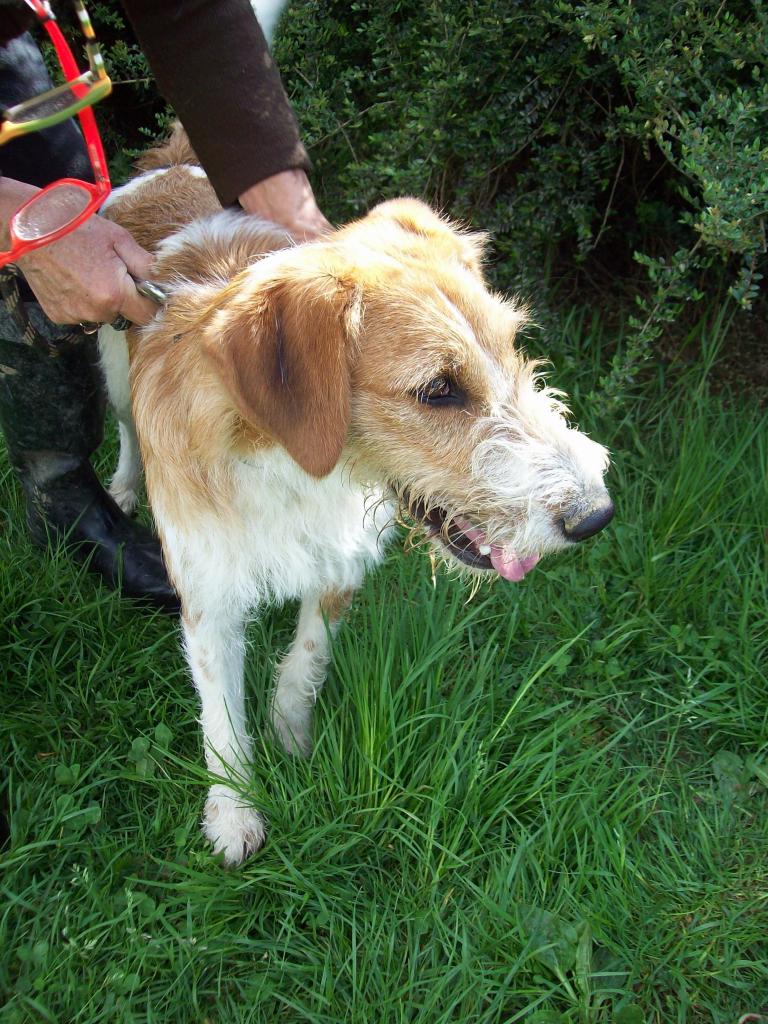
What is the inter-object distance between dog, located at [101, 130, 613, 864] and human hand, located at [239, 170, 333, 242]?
0.07m

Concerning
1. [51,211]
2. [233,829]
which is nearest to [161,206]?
[51,211]

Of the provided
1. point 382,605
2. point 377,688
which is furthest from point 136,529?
point 377,688

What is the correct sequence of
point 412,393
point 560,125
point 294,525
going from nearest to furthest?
1. point 412,393
2. point 294,525
3. point 560,125

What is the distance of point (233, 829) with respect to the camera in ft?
7.23

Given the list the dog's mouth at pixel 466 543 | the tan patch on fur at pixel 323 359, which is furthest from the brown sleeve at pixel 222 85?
the dog's mouth at pixel 466 543

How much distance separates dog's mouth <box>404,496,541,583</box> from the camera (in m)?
1.96

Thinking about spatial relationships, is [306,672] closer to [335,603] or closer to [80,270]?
[335,603]

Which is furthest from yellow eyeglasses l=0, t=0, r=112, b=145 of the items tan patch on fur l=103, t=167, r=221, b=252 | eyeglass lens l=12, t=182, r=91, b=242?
tan patch on fur l=103, t=167, r=221, b=252

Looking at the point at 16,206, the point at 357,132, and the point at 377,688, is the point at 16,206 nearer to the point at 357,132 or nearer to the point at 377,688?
the point at 377,688

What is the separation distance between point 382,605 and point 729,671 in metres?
1.07

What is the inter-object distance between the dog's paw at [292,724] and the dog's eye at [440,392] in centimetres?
107

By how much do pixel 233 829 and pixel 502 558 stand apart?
1.01m

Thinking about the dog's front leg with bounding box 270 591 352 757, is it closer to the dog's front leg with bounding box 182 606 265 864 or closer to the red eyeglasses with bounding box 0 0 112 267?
the dog's front leg with bounding box 182 606 265 864

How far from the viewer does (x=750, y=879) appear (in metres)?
2.11
